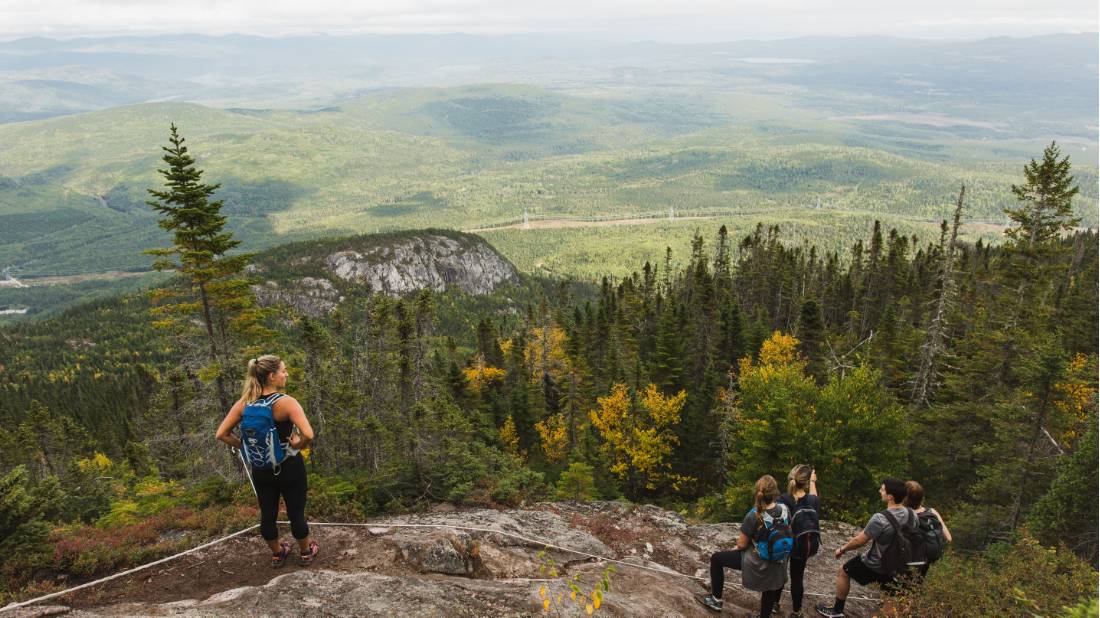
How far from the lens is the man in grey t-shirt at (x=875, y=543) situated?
9422 mm

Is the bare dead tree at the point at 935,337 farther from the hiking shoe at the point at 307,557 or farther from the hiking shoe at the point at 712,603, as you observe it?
the hiking shoe at the point at 307,557

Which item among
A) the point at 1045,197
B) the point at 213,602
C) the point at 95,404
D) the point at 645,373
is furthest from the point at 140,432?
the point at 1045,197

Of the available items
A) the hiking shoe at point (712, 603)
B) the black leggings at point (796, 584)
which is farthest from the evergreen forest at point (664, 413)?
the hiking shoe at point (712, 603)

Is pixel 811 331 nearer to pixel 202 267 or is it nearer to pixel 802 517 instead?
pixel 802 517

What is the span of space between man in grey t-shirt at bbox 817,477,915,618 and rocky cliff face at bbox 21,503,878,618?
1297mm

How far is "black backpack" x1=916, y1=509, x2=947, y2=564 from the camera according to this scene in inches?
376

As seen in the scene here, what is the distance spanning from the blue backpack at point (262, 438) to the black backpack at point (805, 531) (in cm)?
827

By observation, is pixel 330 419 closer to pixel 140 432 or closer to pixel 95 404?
pixel 140 432

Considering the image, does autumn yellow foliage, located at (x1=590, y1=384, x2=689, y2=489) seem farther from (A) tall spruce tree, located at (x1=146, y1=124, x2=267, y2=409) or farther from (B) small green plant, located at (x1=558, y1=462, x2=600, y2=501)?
(A) tall spruce tree, located at (x1=146, y1=124, x2=267, y2=409)

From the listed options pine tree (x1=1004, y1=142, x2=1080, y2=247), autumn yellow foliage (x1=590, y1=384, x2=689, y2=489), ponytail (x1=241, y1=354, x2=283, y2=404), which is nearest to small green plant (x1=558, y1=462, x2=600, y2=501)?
autumn yellow foliage (x1=590, y1=384, x2=689, y2=489)

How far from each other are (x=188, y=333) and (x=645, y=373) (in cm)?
3105

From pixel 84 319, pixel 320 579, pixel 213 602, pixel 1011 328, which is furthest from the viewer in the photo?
pixel 84 319

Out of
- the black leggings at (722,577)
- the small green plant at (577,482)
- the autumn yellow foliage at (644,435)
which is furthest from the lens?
the autumn yellow foliage at (644,435)

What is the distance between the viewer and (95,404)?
9306 centimetres
